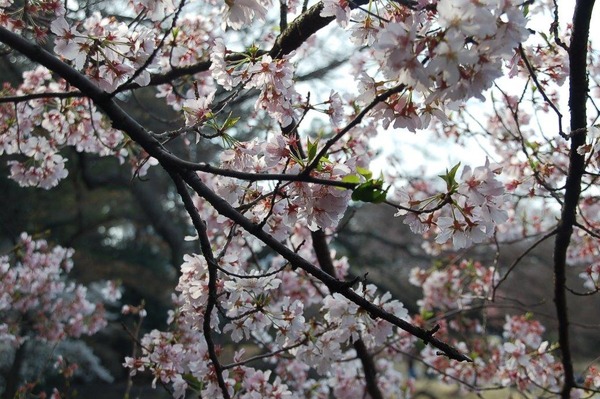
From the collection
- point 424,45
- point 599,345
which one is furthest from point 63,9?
point 599,345

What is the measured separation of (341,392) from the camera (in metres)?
3.33

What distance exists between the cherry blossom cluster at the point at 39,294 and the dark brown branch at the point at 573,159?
311cm

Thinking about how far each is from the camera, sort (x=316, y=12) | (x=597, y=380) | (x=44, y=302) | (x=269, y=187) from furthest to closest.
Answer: (x=44, y=302)
(x=597, y=380)
(x=316, y=12)
(x=269, y=187)

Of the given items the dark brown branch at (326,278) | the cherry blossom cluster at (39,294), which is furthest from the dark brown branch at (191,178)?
the cherry blossom cluster at (39,294)

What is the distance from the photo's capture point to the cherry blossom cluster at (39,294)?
3.83 metres

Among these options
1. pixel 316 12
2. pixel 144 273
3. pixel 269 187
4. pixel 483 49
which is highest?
pixel 144 273

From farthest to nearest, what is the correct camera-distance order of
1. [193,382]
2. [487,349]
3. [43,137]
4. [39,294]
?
[39,294]
[487,349]
[43,137]
[193,382]

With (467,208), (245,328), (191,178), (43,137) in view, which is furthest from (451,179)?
(43,137)

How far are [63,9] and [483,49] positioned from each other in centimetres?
162

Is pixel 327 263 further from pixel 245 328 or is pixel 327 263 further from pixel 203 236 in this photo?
pixel 203 236

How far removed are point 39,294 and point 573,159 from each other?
4.32 meters

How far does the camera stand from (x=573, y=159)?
181cm

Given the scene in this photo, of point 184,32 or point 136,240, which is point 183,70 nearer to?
point 184,32

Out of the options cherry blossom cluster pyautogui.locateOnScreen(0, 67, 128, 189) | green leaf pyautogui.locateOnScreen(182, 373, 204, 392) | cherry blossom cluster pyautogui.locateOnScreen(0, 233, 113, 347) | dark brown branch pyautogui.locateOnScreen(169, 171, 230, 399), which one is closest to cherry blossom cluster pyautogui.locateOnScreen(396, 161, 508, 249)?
dark brown branch pyautogui.locateOnScreen(169, 171, 230, 399)
